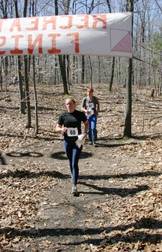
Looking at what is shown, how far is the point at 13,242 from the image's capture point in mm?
7125

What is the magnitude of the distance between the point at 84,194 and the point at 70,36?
3.27 meters

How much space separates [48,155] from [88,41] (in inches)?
207

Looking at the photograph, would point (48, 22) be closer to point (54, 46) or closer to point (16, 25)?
point (54, 46)

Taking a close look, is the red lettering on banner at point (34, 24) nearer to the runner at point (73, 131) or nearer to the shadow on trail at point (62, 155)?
the runner at point (73, 131)

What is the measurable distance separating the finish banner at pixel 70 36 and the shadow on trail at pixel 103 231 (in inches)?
136

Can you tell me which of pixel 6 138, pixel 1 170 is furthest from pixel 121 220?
pixel 6 138

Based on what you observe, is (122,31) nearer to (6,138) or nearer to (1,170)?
(1,170)

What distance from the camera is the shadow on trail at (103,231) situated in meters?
6.98

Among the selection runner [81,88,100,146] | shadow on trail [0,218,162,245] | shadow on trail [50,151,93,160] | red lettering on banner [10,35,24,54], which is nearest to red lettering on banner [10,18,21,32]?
red lettering on banner [10,35,24,54]

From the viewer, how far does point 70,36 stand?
9.14 metres

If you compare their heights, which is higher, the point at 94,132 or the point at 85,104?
the point at 85,104

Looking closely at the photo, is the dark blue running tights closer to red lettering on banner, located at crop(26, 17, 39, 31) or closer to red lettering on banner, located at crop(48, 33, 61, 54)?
red lettering on banner, located at crop(48, 33, 61, 54)

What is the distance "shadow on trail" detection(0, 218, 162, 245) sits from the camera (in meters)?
6.98

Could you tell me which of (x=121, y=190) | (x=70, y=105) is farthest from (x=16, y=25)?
(x=121, y=190)
